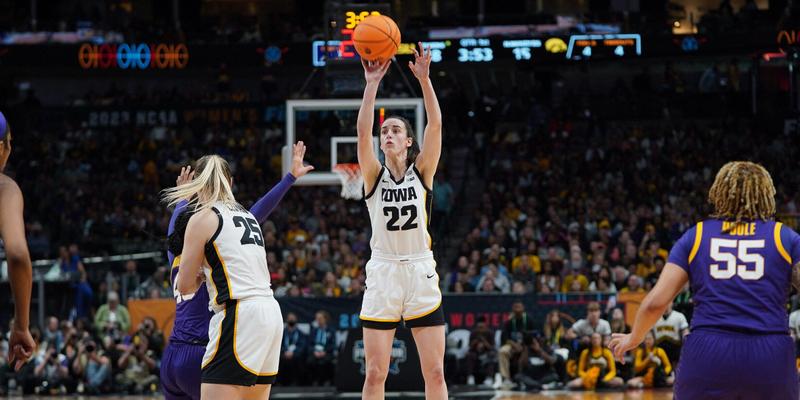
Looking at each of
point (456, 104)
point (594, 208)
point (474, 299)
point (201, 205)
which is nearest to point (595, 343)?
point (474, 299)

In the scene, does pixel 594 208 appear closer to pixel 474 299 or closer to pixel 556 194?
pixel 556 194

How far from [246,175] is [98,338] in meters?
9.45

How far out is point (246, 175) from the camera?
1096 inches

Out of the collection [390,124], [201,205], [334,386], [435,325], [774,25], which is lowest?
[334,386]

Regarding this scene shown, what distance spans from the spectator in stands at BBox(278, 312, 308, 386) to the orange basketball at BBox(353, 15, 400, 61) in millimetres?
10390

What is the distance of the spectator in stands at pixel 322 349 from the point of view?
18.3 meters

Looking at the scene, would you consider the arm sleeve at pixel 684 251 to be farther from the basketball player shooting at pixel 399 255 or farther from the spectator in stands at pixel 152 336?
the spectator in stands at pixel 152 336

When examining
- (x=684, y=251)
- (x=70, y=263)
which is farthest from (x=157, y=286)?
(x=684, y=251)

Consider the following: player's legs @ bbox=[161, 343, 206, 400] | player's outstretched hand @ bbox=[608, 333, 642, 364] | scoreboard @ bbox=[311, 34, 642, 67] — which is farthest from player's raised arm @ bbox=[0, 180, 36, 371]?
scoreboard @ bbox=[311, 34, 642, 67]

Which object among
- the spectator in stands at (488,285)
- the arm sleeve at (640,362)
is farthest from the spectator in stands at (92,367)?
the arm sleeve at (640,362)

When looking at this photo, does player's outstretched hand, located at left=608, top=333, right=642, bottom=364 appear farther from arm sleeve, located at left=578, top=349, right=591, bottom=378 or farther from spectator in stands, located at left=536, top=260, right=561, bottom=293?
spectator in stands, located at left=536, top=260, right=561, bottom=293

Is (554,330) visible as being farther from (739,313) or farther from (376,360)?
(739,313)

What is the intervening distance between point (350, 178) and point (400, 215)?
7.96 metres

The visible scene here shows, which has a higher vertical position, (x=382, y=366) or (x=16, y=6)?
(x=16, y=6)
